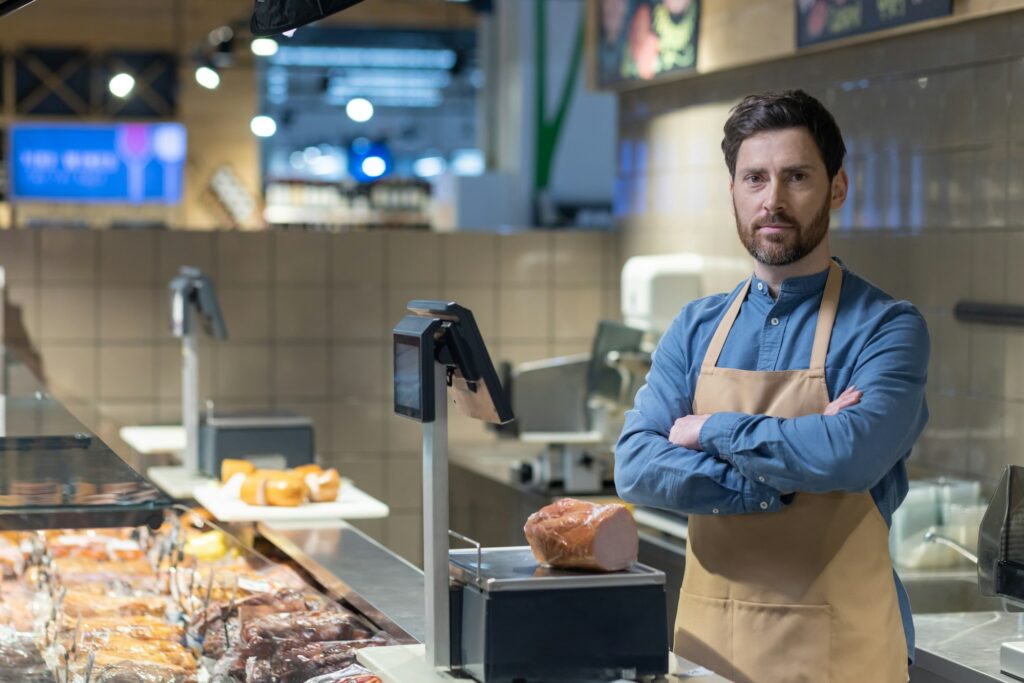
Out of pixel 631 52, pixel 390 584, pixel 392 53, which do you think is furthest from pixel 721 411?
pixel 392 53

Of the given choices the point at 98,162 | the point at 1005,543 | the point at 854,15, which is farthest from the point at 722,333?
the point at 98,162

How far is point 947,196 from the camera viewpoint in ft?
14.4

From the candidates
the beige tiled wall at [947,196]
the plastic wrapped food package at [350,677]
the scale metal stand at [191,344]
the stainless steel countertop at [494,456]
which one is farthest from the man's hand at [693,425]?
the stainless steel countertop at [494,456]

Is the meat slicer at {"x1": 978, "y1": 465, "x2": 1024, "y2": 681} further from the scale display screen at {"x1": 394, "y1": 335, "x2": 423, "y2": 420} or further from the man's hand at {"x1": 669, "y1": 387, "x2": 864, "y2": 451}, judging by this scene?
the scale display screen at {"x1": 394, "y1": 335, "x2": 423, "y2": 420}

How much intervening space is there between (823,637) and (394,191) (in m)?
9.39

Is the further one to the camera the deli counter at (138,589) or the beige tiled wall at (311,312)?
the beige tiled wall at (311,312)

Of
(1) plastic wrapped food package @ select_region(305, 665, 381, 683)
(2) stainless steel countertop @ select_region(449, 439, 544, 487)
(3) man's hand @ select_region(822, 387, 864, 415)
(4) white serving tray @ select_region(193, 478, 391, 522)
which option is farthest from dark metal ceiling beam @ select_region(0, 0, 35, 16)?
(2) stainless steel countertop @ select_region(449, 439, 544, 487)

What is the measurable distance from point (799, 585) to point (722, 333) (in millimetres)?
458

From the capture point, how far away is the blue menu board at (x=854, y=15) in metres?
4.23

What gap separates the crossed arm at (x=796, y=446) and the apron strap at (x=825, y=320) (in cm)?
6

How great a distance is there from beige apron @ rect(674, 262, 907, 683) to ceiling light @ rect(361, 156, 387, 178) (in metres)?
13.3

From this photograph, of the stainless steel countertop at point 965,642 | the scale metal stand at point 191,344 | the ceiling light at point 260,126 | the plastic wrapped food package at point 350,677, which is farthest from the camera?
the ceiling light at point 260,126

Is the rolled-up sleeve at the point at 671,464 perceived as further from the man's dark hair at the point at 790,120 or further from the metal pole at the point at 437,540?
the metal pole at the point at 437,540

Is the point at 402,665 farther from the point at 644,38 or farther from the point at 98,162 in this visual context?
the point at 98,162
